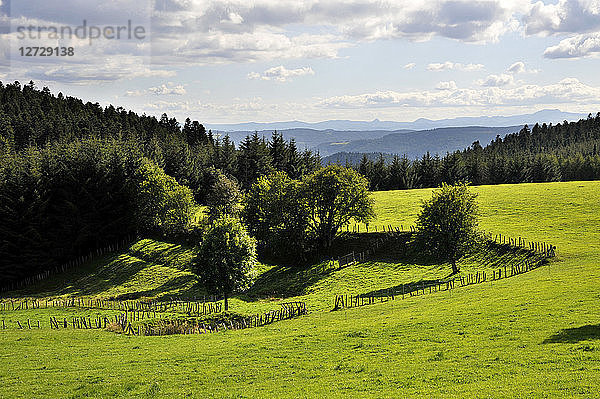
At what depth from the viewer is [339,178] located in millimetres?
79375

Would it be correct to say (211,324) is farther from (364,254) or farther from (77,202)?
(77,202)

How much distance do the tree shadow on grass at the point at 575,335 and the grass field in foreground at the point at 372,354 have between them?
0.16 meters

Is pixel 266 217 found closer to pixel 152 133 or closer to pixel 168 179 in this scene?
pixel 168 179

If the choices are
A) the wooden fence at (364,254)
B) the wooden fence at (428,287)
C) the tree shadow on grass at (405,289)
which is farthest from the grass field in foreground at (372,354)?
the wooden fence at (364,254)

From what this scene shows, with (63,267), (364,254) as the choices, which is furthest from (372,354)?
(63,267)

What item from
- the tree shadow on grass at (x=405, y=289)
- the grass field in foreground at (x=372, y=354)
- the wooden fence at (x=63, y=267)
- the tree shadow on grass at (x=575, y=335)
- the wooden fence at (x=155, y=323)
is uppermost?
the tree shadow on grass at (x=575, y=335)

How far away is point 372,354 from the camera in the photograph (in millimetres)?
30047

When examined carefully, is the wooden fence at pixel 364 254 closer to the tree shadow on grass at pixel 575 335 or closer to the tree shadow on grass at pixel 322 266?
the tree shadow on grass at pixel 322 266

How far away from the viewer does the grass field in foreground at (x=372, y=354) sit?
23406 mm

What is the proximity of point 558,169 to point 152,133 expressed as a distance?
519 feet

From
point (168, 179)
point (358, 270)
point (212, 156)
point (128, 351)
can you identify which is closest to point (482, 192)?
point (358, 270)

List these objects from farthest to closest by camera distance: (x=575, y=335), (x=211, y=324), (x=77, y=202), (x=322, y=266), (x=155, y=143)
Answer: (x=155, y=143)
(x=77, y=202)
(x=322, y=266)
(x=211, y=324)
(x=575, y=335)

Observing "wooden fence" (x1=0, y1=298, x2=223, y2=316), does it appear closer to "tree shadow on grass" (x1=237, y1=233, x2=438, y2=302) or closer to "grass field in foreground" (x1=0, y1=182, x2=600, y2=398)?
"tree shadow on grass" (x1=237, y1=233, x2=438, y2=302)

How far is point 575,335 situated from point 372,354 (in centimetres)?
1209
